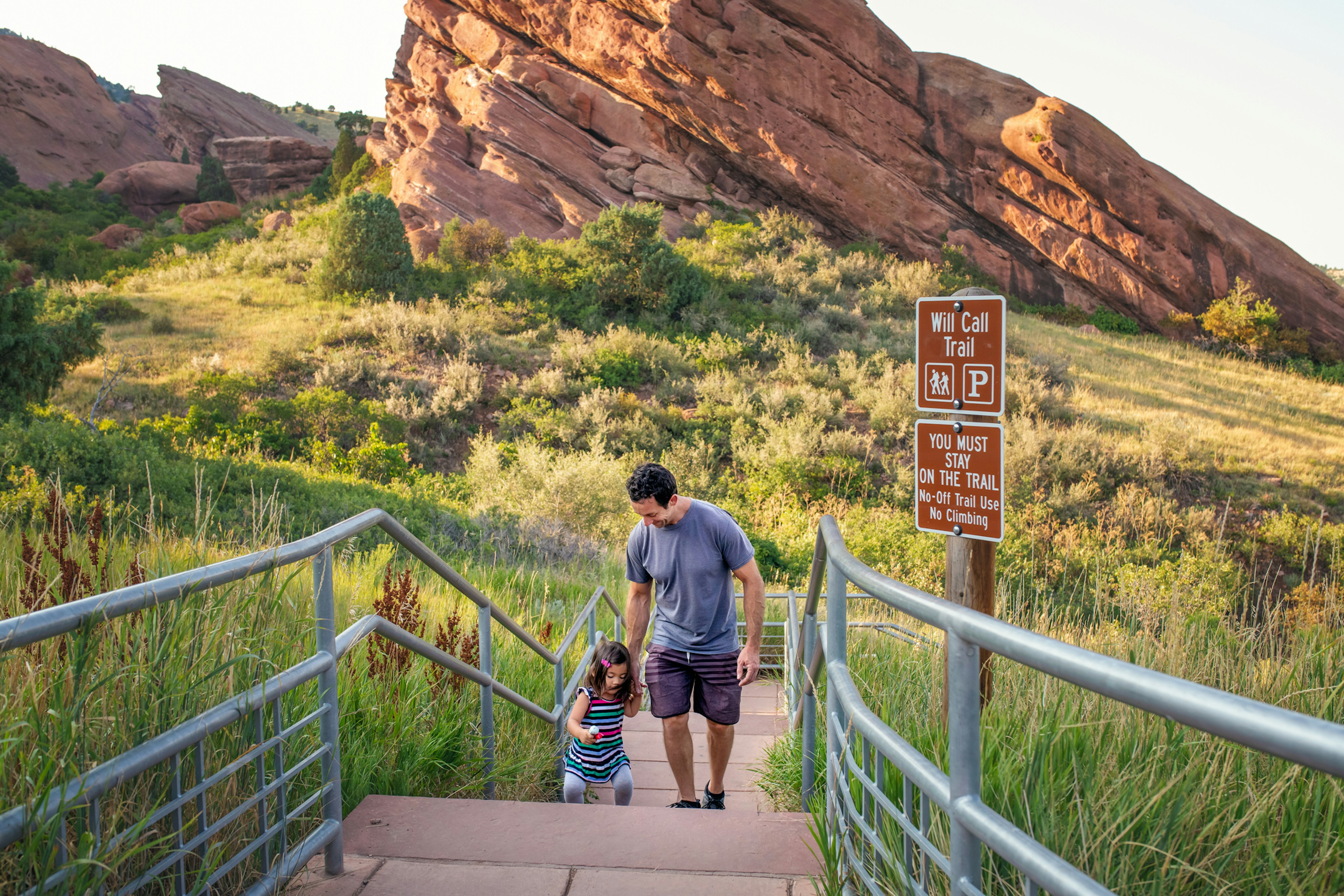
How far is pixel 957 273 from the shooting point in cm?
2939

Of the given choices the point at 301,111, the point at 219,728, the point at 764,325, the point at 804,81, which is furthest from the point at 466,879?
the point at 301,111

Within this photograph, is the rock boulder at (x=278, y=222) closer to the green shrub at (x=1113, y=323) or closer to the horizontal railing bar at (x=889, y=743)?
the green shrub at (x=1113, y=323)

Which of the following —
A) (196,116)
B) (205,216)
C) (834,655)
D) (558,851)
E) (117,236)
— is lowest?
(558,851)

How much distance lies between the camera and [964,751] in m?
1.39

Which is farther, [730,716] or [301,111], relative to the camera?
[301,111]

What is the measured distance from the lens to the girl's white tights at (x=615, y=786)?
12.4 feet

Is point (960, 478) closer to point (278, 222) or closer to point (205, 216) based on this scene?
Answer: point (278, 222)

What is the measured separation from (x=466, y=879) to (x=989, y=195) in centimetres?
3329

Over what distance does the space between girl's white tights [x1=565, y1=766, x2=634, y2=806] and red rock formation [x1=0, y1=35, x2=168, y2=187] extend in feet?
180

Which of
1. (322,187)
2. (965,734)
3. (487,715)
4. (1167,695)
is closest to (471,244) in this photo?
(322,187)

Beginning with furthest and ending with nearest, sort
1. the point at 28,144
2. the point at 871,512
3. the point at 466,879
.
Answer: the point at 28,144, the point at 871,512, the point at 466,879

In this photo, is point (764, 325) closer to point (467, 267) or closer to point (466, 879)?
point (467, 267)

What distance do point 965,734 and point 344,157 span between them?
131 ft

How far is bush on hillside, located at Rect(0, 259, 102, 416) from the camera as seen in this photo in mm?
12227
